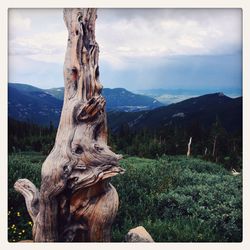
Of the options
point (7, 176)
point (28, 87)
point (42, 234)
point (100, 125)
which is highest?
point (28, 87)

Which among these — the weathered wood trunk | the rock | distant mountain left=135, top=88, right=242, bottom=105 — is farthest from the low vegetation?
distant mountain left=135, top=88, right=242, bottom=105

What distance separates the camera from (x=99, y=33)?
5312 millimetres

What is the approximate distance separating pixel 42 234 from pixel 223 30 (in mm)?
3017

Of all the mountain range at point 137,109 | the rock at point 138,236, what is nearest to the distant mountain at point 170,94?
the mountain range at point 137,109

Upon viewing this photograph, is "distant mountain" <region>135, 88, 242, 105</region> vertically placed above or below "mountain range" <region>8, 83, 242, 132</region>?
above

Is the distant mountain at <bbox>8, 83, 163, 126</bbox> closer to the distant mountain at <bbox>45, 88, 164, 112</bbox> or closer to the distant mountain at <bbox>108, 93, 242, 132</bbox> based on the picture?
the distant mountain at <bbox>45, 88, 164, 112</bbox>

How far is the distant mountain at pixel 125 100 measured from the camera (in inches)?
218

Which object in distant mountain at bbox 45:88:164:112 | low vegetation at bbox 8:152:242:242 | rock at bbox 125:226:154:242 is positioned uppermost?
distant mountain at bbox 45:88:164:112

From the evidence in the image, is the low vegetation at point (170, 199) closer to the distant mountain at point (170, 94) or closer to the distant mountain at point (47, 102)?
the distant mountain at point (47, 102)

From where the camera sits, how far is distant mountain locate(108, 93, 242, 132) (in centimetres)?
549

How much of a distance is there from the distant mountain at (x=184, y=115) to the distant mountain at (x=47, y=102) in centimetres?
10

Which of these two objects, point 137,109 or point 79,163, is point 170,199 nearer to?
point 137,109
